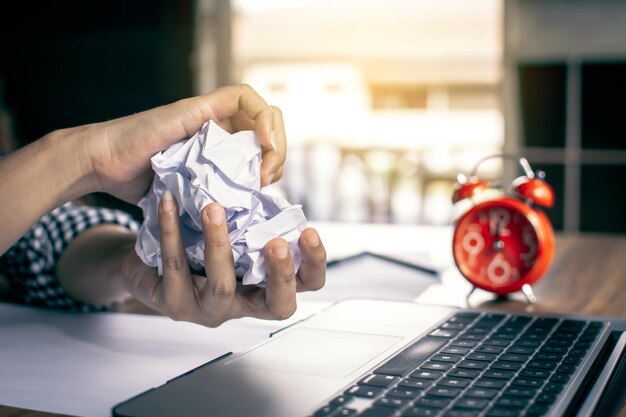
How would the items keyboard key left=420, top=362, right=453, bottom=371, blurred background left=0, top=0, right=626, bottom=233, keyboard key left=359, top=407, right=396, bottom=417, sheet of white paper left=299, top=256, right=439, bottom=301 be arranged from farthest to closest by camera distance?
blurred background left=0, top=0, right=626, bottom=233 < sheet of white paper left=299, top=256, right=439, bottom=301 < keyboard key left=420, top=362, right=453, bottom=371 < keyboard key left=359, top=407, right=396, bottom=417

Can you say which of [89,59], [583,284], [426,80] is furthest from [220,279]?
[426,80]

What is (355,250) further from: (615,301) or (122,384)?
(122,384)

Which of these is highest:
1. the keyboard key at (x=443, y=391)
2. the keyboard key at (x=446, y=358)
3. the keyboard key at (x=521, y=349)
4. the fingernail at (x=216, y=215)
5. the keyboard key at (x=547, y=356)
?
the fingernail at (x=216, y=215)

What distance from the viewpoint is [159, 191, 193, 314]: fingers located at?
646mm

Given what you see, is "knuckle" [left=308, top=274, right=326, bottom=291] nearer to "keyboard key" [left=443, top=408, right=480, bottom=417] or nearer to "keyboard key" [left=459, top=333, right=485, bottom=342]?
"keyboard key" [left=459, top=333, right=485, bottom=342]

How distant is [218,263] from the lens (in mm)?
636

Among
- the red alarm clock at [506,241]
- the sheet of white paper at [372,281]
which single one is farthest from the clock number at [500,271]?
the sheet of white paper at [372,281]

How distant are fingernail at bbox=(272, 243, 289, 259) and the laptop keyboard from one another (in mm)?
123

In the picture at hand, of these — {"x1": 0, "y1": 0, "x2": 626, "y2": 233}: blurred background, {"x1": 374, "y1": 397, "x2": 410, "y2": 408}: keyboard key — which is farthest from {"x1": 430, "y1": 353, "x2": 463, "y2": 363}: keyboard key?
{"x1": 0, "y1": 0, "x2": 626, "y2": 233}: blurred background

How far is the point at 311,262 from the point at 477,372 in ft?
0.65

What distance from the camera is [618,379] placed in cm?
58

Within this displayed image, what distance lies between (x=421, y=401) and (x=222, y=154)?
11.3 inches

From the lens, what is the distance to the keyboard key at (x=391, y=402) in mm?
471

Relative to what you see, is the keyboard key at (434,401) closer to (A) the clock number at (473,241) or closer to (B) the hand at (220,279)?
(B) the hand at (220,279)
